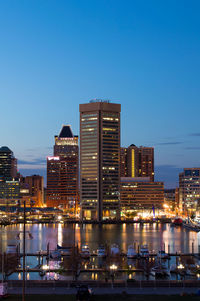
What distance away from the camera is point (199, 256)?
75062mm

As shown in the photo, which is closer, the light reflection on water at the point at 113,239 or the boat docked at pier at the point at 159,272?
the boat docked at pier at the point at 159,272

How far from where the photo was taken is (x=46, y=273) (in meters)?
59.9

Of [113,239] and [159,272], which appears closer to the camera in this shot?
[159,272]

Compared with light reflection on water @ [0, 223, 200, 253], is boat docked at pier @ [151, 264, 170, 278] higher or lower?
higher

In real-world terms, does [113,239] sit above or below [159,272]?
below

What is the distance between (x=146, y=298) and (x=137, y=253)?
42.1m

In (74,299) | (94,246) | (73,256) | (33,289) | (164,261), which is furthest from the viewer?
(94,246)

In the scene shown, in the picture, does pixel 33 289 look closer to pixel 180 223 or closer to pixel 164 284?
pixel 164 284

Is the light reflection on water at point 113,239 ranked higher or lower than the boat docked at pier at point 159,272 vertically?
lower

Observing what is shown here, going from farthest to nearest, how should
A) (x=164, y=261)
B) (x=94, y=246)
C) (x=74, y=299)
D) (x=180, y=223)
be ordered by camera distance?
(x=180, y=223) < (x=94, y=246) < (x=164, y=261) < (x=74, y=299)

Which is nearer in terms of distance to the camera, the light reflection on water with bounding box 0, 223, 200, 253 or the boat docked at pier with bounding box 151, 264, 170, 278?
the boat docked at pier with bounding box 151, 264, 170, 278

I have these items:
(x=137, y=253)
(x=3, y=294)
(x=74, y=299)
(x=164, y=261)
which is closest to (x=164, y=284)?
(x=74, y=299)

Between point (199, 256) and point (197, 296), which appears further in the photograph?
point (199, 256)

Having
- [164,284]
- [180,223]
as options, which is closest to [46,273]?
[164,284]
